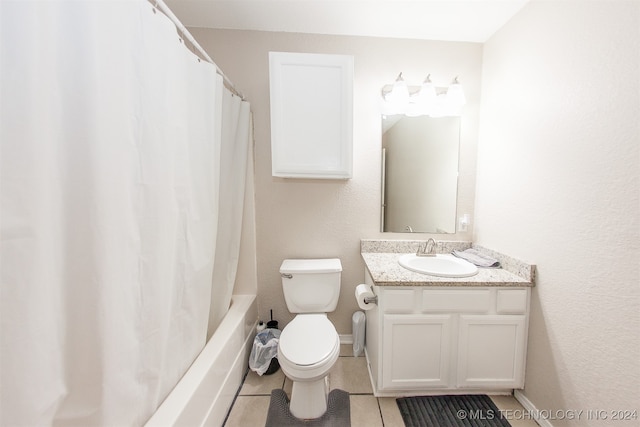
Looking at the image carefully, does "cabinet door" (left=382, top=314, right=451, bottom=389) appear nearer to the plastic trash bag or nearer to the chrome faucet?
the chrome faucet

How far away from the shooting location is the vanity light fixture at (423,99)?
62.2 inches

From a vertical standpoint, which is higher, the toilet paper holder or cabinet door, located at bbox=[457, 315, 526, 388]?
the toilet paper holder

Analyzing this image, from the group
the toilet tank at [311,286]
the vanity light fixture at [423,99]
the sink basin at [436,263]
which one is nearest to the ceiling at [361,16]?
the vanity light fixture at [423,99]

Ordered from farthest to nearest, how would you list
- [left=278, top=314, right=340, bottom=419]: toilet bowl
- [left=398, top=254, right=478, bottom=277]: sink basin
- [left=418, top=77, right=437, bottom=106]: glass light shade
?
[left=418, top=77, right=437, bottom=106]: glass light shade < [left=398, top=254, right=478, bottom=277]: sink basin < [left=278, top=314, right=340, bottom=419]: toilet bowl

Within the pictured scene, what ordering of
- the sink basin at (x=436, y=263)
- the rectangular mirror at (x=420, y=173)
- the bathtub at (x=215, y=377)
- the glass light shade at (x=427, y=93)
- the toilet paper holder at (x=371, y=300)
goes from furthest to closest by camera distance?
the rectangular mirror at (x=420, y=173) < the glass light shade at (x=427, y=93) < the sink basin at (x=436, y=263) < the toilet paper holder at (x=371, y=300) < the bathtub at (x=215, y=377)

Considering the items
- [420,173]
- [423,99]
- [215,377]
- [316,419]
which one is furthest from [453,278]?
[215,377]

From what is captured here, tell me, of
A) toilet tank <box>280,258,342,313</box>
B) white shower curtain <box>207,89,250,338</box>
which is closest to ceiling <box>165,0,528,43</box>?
white shower curtain <box>207,89,250,338</box>

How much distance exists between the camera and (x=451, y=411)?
126 cm

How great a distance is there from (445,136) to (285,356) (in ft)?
5.91

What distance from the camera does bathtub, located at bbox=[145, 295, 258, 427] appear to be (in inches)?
34.3

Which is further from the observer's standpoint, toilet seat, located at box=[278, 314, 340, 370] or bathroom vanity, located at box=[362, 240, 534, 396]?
bathroom vanity, located at box=[362, 240, 534, 396]

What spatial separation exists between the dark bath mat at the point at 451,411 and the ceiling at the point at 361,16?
2301 mm

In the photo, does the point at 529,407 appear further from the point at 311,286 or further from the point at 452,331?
the point at 311,286

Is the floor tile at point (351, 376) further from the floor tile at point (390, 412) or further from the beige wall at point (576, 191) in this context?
the beige wall at point (576, 191)
